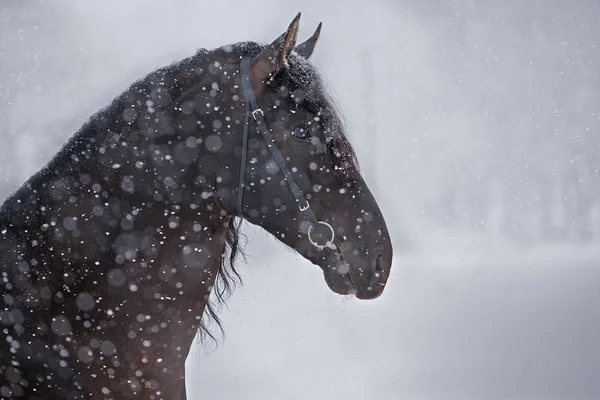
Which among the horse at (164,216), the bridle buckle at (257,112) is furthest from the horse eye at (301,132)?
the bridle buckle at (257,112)

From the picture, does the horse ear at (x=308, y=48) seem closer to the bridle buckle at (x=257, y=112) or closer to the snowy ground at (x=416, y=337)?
the bridle buckle at (x=257, y=112)

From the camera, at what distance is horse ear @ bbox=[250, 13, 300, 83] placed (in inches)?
74.1

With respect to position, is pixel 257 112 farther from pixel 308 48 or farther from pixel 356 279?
pixel 356 279

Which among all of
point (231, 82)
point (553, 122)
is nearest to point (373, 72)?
point (553, 122)

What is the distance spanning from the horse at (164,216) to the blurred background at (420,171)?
57 cm

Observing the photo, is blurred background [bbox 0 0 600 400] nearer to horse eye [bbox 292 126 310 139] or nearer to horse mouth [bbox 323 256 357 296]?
horse mouth [bbox 323 256 357 296]

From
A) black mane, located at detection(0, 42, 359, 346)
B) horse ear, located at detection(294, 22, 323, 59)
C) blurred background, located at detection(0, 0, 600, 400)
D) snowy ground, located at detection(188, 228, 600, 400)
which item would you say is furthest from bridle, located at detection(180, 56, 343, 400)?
snowy ground, located at detection(188, 228, 600, 400)

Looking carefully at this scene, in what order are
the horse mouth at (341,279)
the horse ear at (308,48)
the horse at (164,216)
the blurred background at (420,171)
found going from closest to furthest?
the horse at (164,216), the horse mouth at (341,279), the horse ear at (308,48), the blurred background at (420,171)

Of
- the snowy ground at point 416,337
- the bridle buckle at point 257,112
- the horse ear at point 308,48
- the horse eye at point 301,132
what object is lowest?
the horse eye at point 301,132

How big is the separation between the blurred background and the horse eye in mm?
719

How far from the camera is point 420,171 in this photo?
704 inches

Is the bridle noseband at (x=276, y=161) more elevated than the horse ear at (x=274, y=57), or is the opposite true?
the horse ear at (x=274, y=57)

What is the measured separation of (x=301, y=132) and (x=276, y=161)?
0.12 metres

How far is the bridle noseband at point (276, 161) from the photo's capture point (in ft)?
6.41
